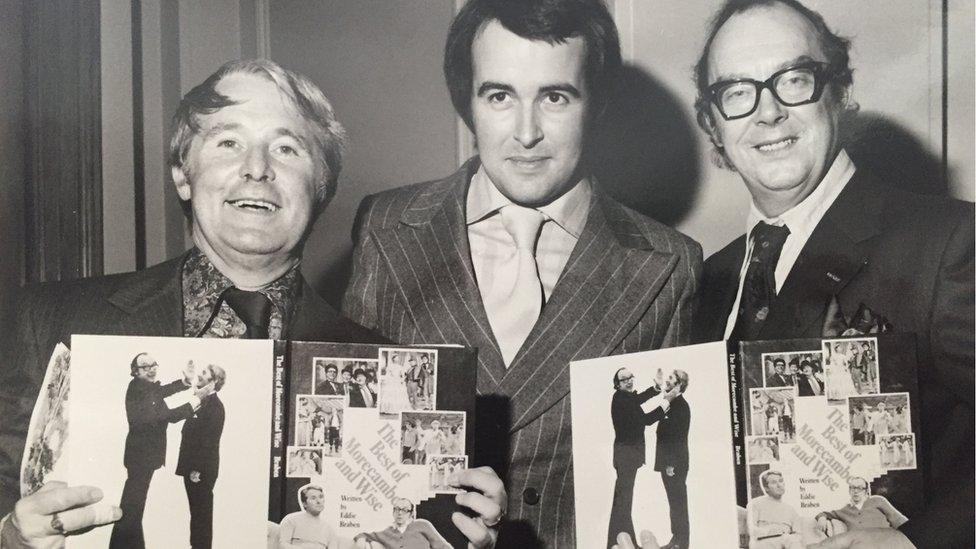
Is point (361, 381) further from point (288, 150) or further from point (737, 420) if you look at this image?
point (737, 420)

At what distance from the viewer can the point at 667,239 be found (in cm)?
232

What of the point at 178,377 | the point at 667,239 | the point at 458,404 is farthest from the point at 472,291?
the point at 178,377

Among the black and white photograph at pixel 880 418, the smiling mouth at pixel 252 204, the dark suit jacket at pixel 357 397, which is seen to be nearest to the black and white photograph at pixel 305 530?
the dark suit jacket at pixel 357 397

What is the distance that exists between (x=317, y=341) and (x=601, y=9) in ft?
3.30

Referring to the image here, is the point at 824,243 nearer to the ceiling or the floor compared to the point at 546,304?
nearer to the ceiling

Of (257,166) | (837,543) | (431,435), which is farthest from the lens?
(257,166)

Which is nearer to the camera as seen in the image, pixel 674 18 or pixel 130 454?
pixel 130 454

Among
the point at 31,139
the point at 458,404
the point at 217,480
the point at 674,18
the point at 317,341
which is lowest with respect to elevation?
the point at 217,480

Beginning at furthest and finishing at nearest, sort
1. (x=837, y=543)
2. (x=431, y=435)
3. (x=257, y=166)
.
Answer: (x=257, y=166) → (x=431, y=435) → (x=837, y=543)

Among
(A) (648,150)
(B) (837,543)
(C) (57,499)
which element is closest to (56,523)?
(C) (57,499)

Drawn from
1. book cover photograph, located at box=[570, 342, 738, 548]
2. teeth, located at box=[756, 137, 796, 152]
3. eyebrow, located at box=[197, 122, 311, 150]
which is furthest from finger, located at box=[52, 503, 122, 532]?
teeth, located at box=[756, 137, 796, 152]

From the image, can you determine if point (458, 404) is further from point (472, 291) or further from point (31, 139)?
point (31, 139)

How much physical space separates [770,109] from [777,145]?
0.08 m

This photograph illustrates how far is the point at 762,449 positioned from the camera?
214cm
